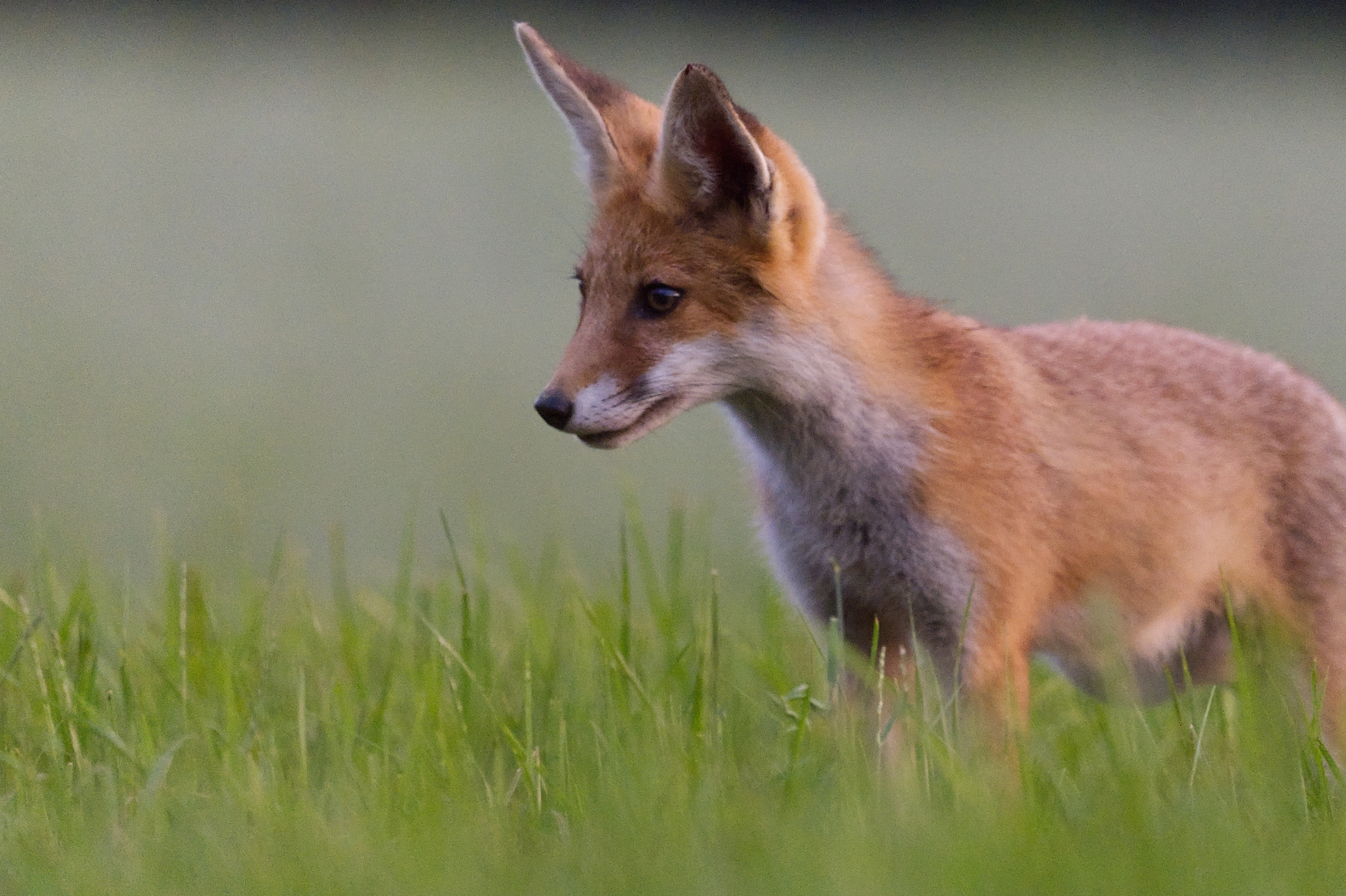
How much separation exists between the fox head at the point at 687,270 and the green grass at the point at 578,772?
0.51 metres

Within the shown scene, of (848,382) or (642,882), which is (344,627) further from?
(642,882)

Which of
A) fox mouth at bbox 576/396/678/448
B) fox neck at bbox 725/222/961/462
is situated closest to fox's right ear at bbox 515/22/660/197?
fox neck at bbox 725/222/961/462

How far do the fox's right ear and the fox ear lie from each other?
235 mm

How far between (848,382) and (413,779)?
1.59 meters

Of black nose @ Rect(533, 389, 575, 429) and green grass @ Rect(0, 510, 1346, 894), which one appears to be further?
black nose @ Rect(533, 389, 575, 429)

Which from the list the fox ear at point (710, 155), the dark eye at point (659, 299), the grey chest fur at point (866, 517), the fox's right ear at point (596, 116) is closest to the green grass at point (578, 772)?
the grey chest fur at point (866, 517)

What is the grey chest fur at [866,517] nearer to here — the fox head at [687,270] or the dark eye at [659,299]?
the fox head at [687,270]

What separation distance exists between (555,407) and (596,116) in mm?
1005

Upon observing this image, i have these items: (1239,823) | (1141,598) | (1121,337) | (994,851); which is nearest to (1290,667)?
(1141,598)

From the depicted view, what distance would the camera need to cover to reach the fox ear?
3736mm

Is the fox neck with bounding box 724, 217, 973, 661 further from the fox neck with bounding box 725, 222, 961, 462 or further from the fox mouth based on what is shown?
the fox mouth

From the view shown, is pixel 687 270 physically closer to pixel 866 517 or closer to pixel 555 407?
pixel 555 407

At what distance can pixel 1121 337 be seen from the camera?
475 cm

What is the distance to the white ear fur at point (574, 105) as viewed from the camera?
13.7ft
